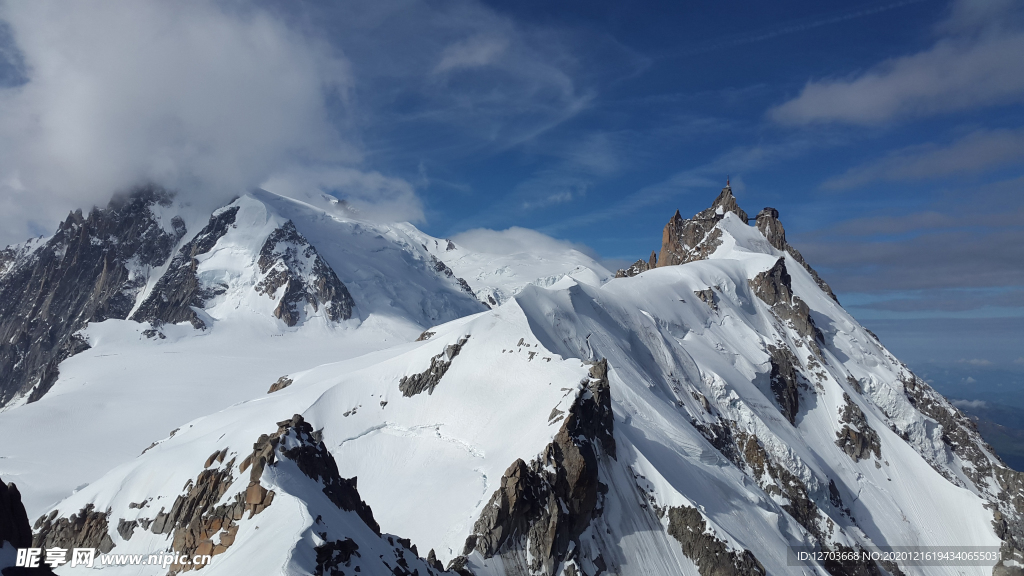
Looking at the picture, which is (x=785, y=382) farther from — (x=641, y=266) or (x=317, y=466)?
(x=317, y=466)

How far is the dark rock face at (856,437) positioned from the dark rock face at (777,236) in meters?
51.1

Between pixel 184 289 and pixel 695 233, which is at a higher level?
pixel 695 233

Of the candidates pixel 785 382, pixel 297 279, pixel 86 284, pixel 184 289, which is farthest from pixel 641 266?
pixel 86 284

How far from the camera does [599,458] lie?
47.2 meters

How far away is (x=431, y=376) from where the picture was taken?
62375mm

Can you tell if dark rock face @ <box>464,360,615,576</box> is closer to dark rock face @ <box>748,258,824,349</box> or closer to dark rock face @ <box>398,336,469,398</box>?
dark rock face @ <box>398,336,469,398</box>

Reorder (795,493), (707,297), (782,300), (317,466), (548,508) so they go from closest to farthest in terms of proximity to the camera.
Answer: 1. (317,466)
2. (548,508)
3. (795,493)
4. (707,297)
5. (782,300)

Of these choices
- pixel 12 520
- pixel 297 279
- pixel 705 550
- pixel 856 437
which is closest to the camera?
pixel 12 520

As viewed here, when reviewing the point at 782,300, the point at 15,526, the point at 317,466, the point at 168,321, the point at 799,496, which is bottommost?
the point at 15,526

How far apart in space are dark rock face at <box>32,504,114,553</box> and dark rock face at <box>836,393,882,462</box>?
98.1 m

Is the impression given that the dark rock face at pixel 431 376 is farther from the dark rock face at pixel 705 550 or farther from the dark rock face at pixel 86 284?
the dark rock face at pixel 86 284

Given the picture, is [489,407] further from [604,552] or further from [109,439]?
[109,439]

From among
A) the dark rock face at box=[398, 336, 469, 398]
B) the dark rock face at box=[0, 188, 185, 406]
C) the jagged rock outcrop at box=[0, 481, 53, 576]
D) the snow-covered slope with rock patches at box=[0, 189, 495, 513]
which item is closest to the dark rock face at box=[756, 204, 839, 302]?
the snow-covered slope with rock patches at box=[0, 189, 495, 513]

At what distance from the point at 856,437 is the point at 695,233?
6666cm
